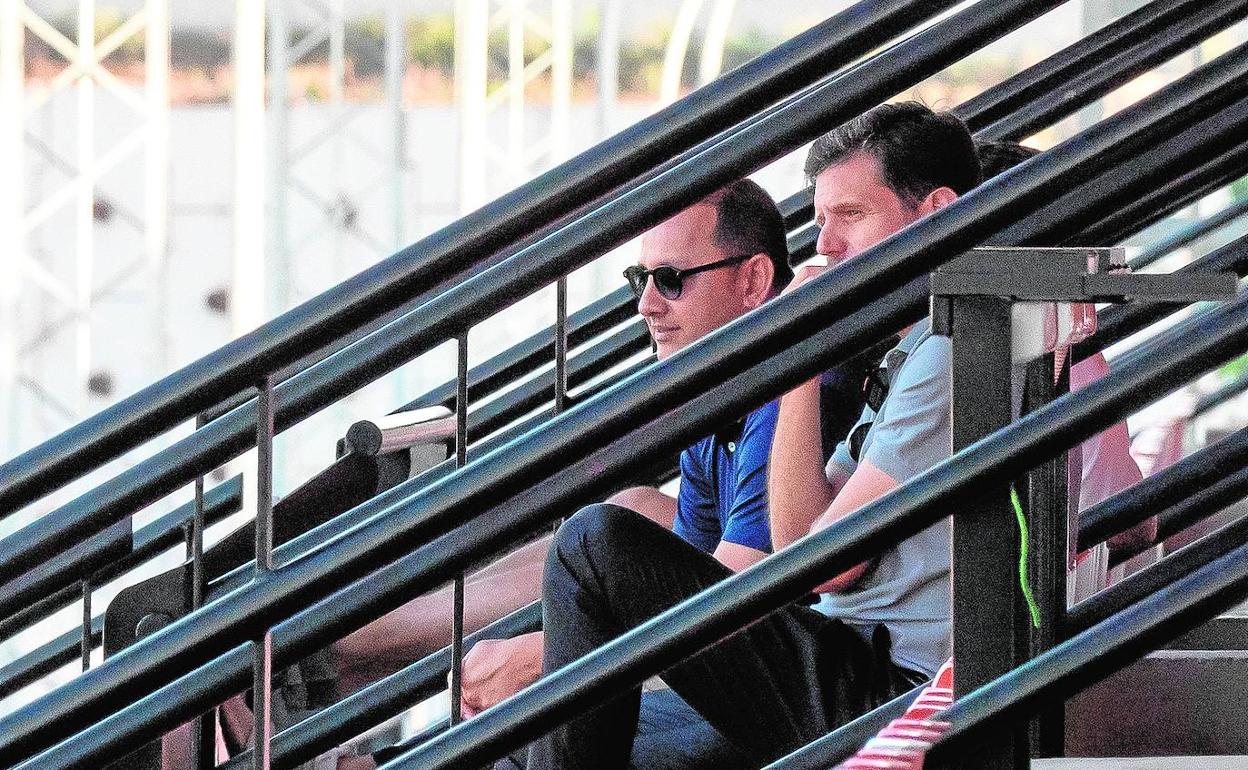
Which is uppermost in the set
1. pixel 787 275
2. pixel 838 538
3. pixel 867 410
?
pixel 787 275

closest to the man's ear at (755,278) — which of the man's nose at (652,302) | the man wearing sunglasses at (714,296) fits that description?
the man wearing sunglasses at (714,296)

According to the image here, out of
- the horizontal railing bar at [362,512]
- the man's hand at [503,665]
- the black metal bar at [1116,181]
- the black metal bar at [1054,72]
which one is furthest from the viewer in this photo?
the black metal bar at [1054,72]

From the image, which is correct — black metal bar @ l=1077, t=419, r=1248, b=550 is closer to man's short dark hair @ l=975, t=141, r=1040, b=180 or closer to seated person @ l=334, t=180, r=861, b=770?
seated person @ l=334, t=180, r=861, b=770

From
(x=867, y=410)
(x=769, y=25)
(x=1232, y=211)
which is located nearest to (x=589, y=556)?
(x=867, y=410)

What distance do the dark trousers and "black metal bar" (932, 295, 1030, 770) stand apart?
1.97 ft

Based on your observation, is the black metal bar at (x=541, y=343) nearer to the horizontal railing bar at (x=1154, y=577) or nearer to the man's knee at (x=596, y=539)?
the man's knee at (x=596, y=539)

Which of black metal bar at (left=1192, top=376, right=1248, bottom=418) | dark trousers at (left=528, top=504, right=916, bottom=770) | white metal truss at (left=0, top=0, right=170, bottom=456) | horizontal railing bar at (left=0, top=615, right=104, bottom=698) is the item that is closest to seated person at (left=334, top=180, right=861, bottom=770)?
dark trousers at (left=528, top=504, right=916, bottom=770)

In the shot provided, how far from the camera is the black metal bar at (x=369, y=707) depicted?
2176mm

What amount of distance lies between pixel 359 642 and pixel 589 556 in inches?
29.4

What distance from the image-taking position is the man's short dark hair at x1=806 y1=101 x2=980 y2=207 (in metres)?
2.05

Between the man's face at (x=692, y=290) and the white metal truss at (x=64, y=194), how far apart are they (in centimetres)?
352

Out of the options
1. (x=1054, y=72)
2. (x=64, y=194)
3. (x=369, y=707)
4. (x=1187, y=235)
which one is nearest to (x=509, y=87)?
(x=64, y=194)

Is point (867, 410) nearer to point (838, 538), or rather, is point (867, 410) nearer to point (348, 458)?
point (348, 458)

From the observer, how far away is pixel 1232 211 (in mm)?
2748
